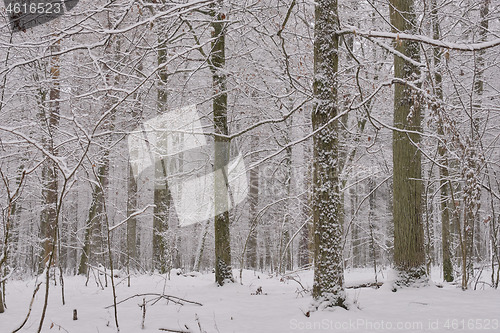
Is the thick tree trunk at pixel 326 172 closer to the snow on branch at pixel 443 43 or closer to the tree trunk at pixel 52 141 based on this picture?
the snow on branch at pixel 443 43

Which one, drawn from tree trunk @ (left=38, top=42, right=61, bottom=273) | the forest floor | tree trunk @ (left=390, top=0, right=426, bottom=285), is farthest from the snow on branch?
tree trunk @ (left=38, top=42, right=61, bottom=273)

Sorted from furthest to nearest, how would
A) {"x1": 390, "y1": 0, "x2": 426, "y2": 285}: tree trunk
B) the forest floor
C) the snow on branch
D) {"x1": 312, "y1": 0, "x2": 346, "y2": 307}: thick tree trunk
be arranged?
{"x1": 390, "y1": 0, "x2": 426, "y2": 285}: tree trunk, {"x1": 312, "y1": 0, "x2": 346, "y2": 307}: thick tree trunk, the forest floor, the snow on branch

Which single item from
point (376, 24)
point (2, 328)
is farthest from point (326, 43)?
point (376, 24)

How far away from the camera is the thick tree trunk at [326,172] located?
388 centimetres

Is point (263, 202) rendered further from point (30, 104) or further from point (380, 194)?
point (30, 104)

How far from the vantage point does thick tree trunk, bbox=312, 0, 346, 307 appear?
3.88 meters

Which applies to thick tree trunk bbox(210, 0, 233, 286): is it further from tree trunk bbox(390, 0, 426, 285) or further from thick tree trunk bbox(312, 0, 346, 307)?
tree trunk bbox(390, 0, 426, 285)

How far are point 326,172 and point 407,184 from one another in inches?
74.2

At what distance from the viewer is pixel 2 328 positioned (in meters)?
3.41

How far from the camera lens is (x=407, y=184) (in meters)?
5.20

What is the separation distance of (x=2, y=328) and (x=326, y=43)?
4.53m

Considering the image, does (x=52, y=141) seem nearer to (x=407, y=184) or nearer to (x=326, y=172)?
(x=326, y=172)

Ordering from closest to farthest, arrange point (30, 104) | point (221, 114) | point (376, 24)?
point (221, 114) < point (30, 104) < point (376, 24)

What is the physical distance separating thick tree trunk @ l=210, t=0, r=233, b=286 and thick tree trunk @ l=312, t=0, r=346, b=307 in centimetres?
250
